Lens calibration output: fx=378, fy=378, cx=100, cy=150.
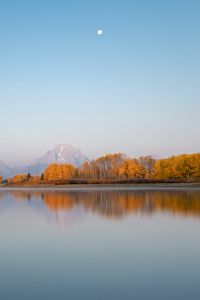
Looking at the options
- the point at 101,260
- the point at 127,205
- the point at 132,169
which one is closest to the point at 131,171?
the point at 132,169

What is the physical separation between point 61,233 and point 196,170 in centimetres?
7168

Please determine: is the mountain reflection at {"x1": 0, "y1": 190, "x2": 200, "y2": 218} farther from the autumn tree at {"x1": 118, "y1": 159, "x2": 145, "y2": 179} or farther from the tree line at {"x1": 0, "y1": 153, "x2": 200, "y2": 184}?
the autumn tree at {"x1": 118, "y1": 159, "x2": 145, "y2": 179}

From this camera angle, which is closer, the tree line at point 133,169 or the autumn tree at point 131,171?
the tree line at point 133,169

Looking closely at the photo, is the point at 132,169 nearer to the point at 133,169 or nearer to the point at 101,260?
the point at 133,169

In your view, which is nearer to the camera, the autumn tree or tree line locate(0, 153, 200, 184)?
tree line locate(0, 153, 200, 184)

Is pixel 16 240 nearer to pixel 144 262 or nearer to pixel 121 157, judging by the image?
pixel 144 262

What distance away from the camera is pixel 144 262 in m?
9.20

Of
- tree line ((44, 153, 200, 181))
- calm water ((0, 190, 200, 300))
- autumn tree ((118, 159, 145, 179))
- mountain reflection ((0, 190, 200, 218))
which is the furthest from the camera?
autumn tree ((118, 159, 145, 179))

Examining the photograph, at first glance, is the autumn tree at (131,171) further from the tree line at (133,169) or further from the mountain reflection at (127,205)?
the mountain reflection at (127,205)

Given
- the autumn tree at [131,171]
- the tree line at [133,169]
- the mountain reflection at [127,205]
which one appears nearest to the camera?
the mountain reflection at [127,205]

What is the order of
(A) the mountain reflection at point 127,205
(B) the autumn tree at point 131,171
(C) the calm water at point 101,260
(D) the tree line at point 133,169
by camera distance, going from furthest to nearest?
(B) the autumn tree at point 131,171 → (D) the tree line at point 133,169 → (A) the mountain reflection at point 127,205 → (C) the calm water at point 101,260

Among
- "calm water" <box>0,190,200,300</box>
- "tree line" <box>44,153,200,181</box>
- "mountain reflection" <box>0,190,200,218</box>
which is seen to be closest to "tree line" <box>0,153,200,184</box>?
"tree line" <box>44,153,200,181</box>

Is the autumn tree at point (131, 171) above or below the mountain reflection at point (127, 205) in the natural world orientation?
above

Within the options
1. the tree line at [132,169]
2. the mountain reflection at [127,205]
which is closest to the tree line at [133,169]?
the tree line at [132,169]
